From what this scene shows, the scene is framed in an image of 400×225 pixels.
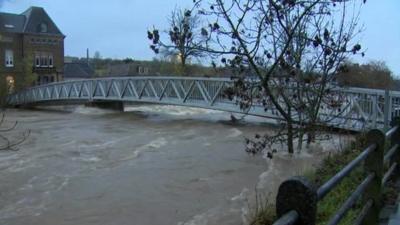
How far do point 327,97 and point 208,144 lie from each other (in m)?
9.00

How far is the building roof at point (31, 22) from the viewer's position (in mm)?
72000

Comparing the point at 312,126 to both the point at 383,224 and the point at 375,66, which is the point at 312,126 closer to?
the point at 383,224

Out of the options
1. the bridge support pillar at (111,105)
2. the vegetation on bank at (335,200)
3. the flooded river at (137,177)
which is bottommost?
the flooded river at (137,177)

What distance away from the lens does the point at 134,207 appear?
1306 centimetres

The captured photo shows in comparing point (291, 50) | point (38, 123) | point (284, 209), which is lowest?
point (38, 123)

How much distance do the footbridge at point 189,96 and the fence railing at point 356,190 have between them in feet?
35.8

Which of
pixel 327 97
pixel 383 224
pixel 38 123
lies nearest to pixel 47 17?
pixel 38 123

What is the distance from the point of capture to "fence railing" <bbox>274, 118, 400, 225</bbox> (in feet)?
8.23

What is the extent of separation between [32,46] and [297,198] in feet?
244

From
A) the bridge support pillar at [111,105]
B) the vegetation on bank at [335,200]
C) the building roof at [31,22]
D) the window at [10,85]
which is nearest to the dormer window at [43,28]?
the building roof at [31,22]

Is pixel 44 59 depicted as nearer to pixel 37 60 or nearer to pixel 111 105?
pixel 37 60

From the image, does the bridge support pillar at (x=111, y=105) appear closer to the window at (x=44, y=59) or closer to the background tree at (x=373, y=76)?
the background tree at (x=373, y=76)

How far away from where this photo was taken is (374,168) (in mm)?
4777

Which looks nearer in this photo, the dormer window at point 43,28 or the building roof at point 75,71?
the dormer window at point 43,28
